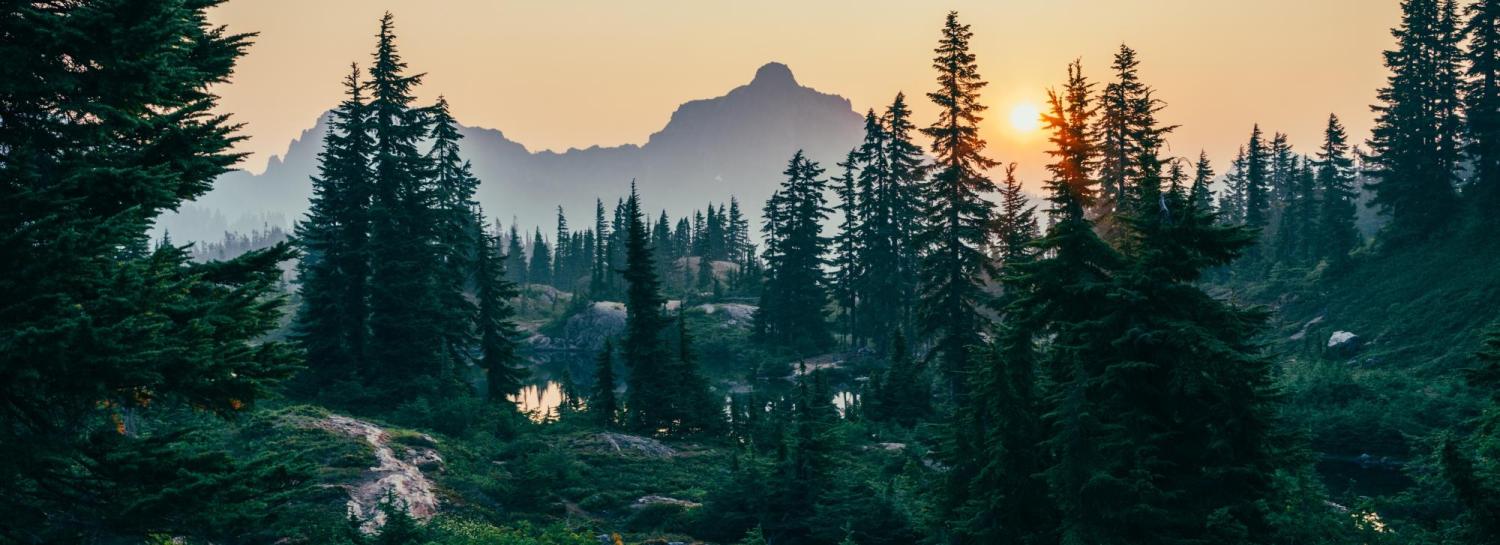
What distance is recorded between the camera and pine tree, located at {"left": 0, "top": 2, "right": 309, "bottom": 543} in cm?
729

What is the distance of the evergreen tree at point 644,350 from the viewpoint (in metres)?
34.1

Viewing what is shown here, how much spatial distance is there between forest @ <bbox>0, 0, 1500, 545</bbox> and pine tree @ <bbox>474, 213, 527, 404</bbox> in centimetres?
29

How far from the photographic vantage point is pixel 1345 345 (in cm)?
4484

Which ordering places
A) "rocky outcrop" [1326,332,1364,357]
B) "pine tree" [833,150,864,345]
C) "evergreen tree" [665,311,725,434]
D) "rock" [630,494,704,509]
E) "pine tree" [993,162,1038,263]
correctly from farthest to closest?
1. "pine tree" [833,150,864,345]
2. "rocky outcrop" [1326,332,1364,357]
3. "evergreen tree" [665,311,725,434]
4. "pine tree" [993,162,1038,263]
5. "rock" [630,494,704,509]

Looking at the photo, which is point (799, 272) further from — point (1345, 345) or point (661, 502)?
point (661, 502)

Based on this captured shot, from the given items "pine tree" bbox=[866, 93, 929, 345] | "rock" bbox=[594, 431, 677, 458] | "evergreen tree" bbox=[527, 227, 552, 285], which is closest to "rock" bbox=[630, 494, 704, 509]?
"rock" bbox=[594, 431, 677, 458]

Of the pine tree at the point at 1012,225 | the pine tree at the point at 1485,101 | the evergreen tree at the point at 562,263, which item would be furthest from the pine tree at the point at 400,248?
the evergreen tree at the point at 562,263

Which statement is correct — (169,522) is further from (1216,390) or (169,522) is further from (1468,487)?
(1468,487)

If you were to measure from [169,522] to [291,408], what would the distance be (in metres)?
16.8

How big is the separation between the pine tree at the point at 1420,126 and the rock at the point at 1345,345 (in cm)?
1056

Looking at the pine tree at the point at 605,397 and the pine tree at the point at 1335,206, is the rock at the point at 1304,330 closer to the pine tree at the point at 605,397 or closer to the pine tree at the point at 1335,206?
the pine tree at the point at 1335,206

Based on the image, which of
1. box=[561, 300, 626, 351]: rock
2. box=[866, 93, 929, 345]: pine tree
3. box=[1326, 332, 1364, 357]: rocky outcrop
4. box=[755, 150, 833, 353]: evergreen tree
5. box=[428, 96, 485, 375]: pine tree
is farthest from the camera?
box=[561, 300, 626, 351]: rock

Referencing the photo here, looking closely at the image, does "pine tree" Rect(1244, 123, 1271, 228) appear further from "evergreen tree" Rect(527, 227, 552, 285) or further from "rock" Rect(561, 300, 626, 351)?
"evergreen tree" Rect(527, 227, 552, 285)

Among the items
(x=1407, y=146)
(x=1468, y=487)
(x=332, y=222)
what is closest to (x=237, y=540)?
(x=1468, y=487)
